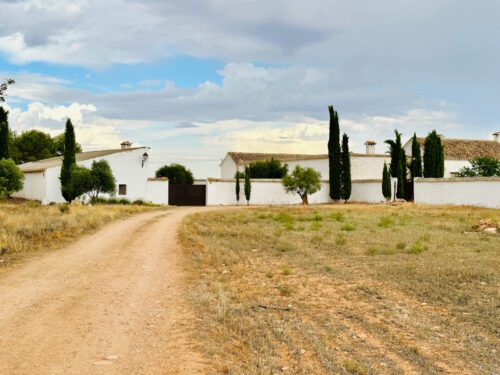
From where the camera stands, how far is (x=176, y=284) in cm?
1022

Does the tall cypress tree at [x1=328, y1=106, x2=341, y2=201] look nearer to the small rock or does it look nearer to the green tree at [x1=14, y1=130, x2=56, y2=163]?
the small rock

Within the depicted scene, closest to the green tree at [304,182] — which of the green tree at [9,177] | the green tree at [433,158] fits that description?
the green tree at [433,158]

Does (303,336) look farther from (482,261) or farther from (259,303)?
(482,261)

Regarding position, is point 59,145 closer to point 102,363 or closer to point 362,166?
point 362,166

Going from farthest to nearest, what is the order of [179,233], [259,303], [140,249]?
[179,233]
[140,249]
[259,303]

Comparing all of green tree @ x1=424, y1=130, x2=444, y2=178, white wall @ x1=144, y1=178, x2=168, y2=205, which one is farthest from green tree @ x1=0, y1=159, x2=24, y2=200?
green tree @ x1=424, y1=130, x2=444, y2=178

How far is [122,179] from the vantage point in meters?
40.4

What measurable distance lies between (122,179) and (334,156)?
1697 cm

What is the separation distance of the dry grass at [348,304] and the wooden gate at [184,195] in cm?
2749

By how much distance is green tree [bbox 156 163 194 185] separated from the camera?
5311 centimetres

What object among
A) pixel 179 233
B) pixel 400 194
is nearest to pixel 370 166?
pixel 400 194

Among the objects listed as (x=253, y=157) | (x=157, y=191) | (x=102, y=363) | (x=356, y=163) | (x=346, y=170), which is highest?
(x=253, y=157)

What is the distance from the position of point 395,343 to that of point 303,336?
119 cm

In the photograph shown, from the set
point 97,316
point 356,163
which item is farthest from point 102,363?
point 356,163
